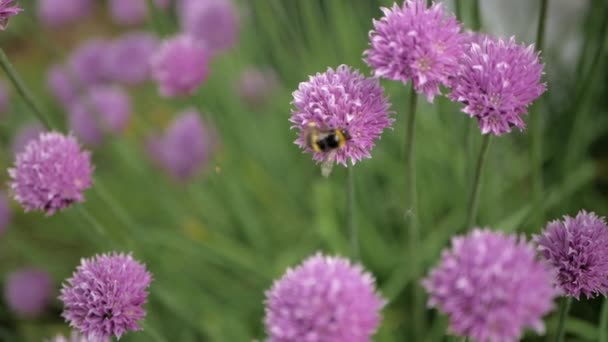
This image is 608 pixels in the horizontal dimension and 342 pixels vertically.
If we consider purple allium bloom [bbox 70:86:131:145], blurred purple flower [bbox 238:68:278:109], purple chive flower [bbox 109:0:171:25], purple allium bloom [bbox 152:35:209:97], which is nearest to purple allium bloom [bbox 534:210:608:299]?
purple allium bloom [bbox 152:35:209:97]

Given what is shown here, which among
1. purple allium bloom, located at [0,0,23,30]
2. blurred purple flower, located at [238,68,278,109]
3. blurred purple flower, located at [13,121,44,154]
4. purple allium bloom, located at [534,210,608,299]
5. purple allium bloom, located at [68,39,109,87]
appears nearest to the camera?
purple allium bloom, located at [534,210,608,299]

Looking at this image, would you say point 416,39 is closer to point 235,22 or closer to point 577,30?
point 235,22

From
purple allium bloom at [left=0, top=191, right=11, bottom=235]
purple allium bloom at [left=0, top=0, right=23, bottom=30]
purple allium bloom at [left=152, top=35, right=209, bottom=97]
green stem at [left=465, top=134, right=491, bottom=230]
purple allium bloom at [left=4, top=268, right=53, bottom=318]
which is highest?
purple allium bloom at [left=152, top=35, right=209, bottom=97]

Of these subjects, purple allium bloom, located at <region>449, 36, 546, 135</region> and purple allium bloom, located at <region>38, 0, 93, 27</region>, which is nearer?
purple allium bloom, located at <region>449, 36, 546, 135</region>

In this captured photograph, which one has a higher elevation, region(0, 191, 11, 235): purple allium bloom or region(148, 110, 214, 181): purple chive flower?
region(148, 110, 214, 181): purple chive flower

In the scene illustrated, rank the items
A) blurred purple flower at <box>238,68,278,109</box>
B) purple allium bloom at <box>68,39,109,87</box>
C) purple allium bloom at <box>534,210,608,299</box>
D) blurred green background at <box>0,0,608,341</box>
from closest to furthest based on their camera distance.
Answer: purple allium bloom at <box>534,210,608,299</box>, blurred green background at <box>0,0,608,341</box>, purple allium bloom at <box>68,39,109,87</box>, blurred purple flower at <box>238,68,278,109</box>

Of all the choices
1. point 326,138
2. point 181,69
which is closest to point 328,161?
point 326,138

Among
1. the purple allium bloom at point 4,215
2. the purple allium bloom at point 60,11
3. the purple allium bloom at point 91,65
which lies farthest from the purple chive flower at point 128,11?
the purple allium bloom at point 4,215

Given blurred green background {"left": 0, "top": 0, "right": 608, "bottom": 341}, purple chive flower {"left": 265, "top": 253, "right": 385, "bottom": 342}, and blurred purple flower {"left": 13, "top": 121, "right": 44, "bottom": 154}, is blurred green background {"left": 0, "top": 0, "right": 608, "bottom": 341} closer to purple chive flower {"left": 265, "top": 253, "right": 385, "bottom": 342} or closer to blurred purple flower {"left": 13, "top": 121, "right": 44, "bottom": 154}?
blurred purple flower {"left": 13, "top": 121, "right": 44, "bottom": 154}
